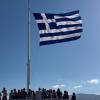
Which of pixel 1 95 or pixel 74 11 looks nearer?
pixel 1 95

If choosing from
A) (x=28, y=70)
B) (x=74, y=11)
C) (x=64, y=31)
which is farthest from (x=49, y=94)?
(x=74, y=11)

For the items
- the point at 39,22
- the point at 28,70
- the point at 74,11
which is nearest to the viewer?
the point at 28,70

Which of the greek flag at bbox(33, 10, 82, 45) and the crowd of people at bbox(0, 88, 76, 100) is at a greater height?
the greek flag at bbox(33, 10, 82, 45)

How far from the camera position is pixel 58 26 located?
38.1 metres

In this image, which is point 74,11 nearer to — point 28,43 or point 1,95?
point 28,43

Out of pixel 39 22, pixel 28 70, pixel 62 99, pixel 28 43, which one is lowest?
pixel 62 99

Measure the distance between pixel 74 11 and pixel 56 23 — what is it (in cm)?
274

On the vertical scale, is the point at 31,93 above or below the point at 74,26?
below

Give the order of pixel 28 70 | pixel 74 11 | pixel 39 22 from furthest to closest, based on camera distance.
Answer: pixel 74 11 < pixel 39 22 < pixel 28 70

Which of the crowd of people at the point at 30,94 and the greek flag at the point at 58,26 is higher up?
the greek flag at the point at 58,26

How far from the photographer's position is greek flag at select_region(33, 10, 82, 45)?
1441 inches

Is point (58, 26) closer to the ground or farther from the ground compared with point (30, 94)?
farther from the ground

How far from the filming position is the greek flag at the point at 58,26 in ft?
120

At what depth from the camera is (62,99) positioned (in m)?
37.0
